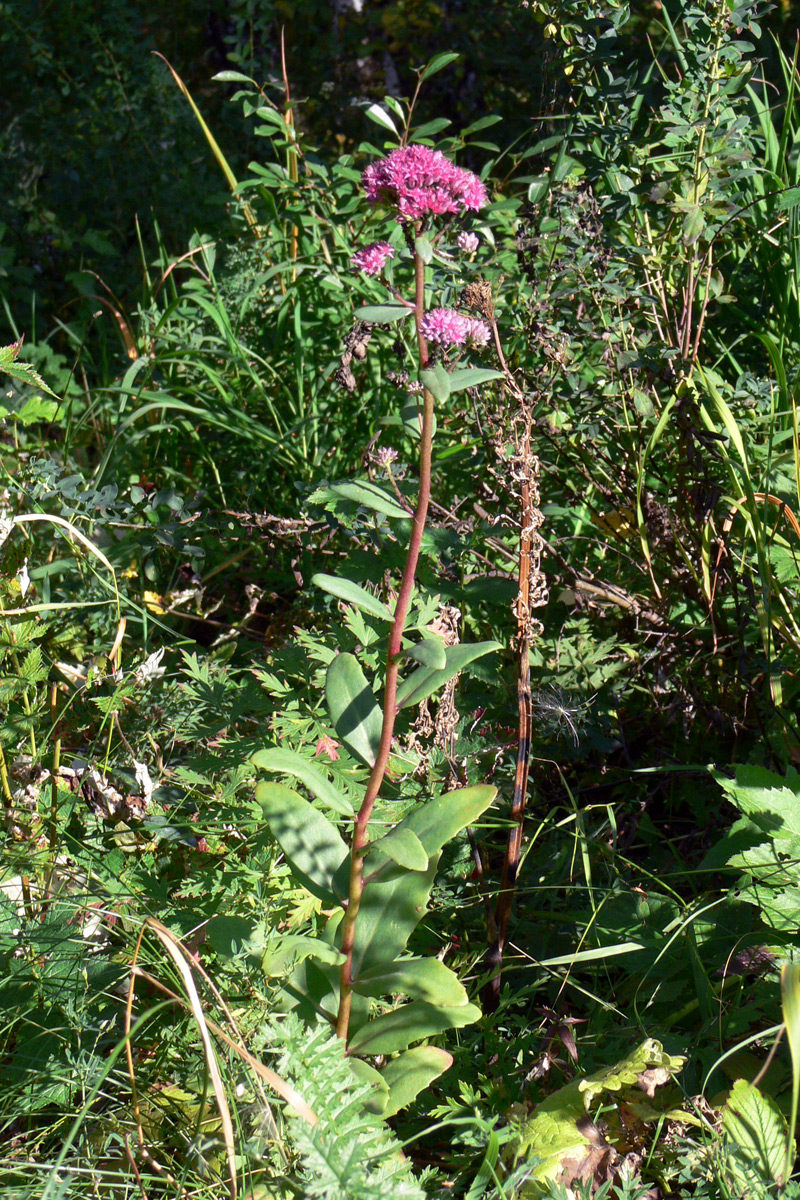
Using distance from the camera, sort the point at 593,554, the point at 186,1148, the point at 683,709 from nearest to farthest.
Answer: the point at 186,1148 < the point at 683,709 < the point at 593,554

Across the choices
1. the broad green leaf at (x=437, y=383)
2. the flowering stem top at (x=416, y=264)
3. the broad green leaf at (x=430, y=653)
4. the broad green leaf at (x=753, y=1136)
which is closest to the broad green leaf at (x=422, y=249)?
the flowering stem top at (x=416, y=264)

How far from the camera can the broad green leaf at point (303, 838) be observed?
1.32 metres

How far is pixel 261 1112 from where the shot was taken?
1.24m

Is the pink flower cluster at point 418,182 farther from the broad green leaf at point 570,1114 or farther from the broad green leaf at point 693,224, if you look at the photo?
the broad green leaf at point 570,1114

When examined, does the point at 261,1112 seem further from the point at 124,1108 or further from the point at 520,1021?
the point at 520,1021

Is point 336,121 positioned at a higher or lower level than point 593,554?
higher

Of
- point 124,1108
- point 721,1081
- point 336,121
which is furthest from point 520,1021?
point 336,121

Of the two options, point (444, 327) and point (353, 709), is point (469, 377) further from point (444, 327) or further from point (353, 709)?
point (353, 709)

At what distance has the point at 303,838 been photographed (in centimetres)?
134

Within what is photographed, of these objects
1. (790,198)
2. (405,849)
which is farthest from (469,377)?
(790,198)

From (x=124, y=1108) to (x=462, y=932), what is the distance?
0.63 metres

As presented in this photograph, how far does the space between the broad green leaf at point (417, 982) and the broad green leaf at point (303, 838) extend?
111 mm

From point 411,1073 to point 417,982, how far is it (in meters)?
0.15

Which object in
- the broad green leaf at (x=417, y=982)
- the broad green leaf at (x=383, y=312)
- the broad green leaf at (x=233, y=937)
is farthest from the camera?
the broad green leaf at (x=233, y=937)
